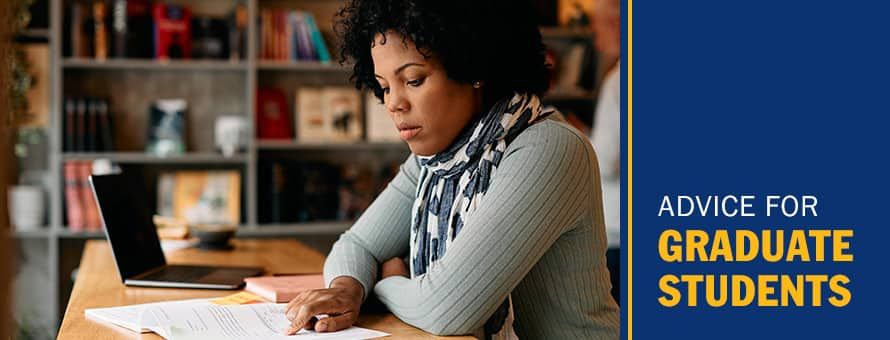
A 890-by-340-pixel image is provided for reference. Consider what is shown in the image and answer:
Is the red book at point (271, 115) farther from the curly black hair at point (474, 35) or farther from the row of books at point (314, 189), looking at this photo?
the curly black hair at point (474, 35)

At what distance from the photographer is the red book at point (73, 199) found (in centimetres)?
418

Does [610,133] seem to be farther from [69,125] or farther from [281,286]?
[69,125]

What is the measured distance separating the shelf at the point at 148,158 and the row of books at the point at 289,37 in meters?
0.51

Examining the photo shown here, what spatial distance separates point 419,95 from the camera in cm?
147

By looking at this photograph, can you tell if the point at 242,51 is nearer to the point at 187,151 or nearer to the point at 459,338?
the point at 187,151

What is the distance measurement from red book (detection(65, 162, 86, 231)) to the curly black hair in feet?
9.66

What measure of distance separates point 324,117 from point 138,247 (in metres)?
2.62

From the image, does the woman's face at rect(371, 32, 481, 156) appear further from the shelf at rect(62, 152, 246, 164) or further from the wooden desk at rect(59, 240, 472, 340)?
the shelf at rect(62, 152, 246, 164)

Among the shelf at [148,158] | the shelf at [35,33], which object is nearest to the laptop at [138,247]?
the shelf at [148,158]

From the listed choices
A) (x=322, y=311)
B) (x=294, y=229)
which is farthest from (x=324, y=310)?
(x=294, y=229)
